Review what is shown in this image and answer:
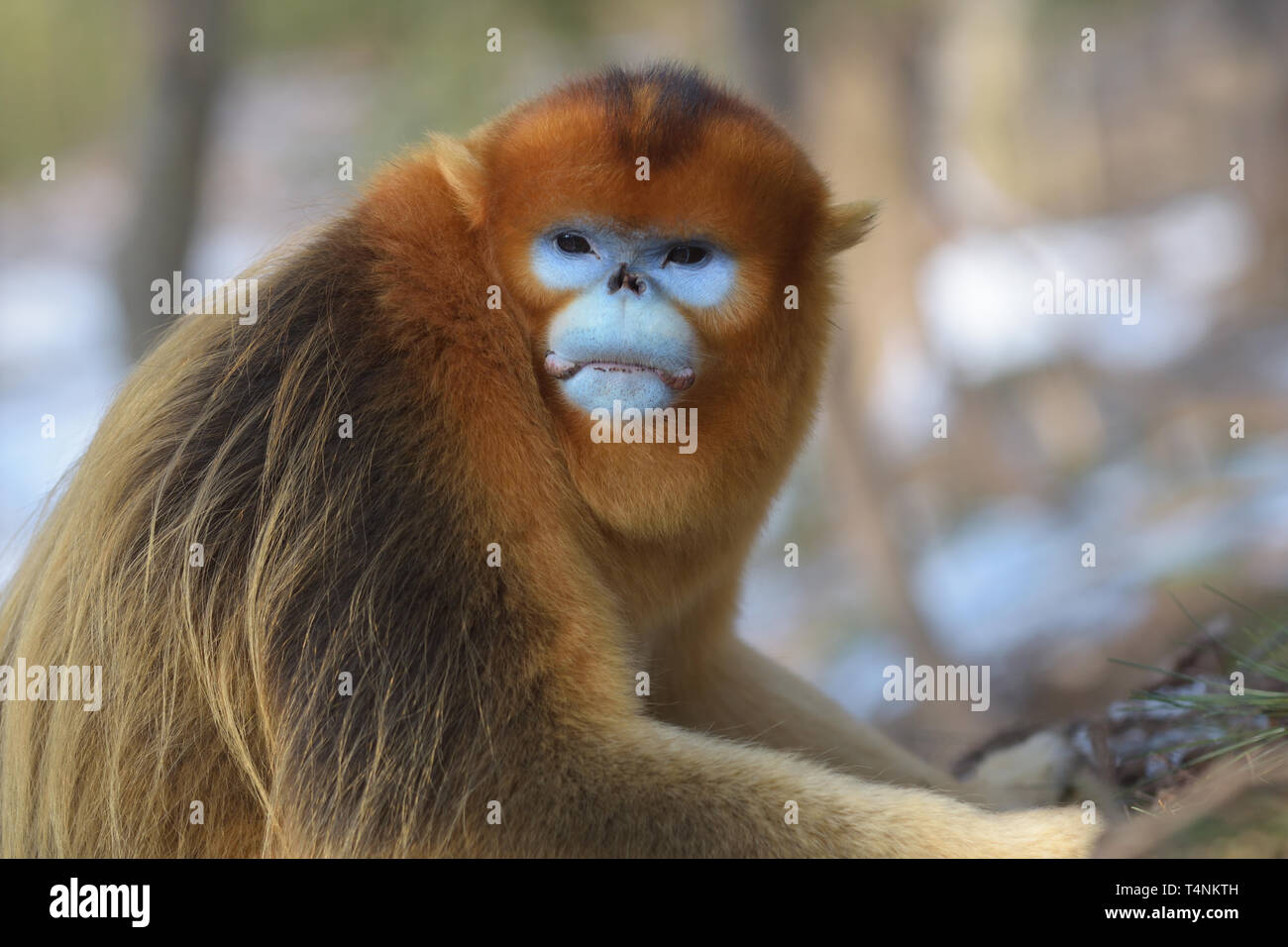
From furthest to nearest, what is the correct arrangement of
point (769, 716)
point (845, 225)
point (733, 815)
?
point (769, 716) → point (845, 225) → point (733, 815)

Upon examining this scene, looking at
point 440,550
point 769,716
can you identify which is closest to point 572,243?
point 440,550

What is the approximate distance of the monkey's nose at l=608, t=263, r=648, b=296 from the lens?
3344mm

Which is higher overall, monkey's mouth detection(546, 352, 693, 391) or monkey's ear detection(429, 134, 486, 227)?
monkey's ear detection(429, 134, 486, 227)

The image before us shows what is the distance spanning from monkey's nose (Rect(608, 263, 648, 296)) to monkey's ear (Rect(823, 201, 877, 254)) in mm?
836

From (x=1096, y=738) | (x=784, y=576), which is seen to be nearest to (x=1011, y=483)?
(x=784, y=576)

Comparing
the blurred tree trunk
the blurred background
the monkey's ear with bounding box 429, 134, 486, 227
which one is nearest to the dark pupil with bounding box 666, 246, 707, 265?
the monkey's ear with bounding box 429, 134, 486, 227

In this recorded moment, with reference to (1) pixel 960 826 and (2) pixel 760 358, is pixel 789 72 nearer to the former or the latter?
(2) pixel 760 358

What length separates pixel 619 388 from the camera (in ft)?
10.8

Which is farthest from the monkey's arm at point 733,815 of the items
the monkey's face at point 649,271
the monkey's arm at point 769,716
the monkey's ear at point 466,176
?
the monkey's ear at point 466,176

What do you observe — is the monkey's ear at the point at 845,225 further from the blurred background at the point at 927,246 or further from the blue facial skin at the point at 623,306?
the blurred background at the point at 927,246

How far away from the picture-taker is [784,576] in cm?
1678

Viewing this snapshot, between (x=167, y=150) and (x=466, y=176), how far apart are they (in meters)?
6.25

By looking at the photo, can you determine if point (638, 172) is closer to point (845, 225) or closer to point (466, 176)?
point (466, 176)

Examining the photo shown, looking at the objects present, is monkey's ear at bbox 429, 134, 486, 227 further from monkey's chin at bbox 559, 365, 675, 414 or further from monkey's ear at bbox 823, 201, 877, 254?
monkey's ear at bbox 823, 201, 877, 254
